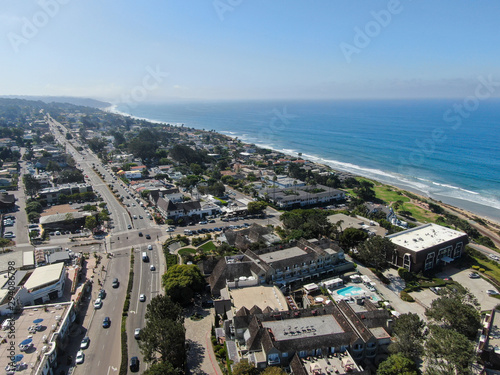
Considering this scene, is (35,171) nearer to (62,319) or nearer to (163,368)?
(62,319)

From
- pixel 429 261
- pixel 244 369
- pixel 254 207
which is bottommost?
pixel 429 261

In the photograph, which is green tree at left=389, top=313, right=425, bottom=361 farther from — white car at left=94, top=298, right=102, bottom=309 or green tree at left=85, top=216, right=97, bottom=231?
green tree at left=85, top=216, right=97, bottom=231

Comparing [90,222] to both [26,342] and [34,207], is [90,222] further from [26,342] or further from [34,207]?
[26,342]

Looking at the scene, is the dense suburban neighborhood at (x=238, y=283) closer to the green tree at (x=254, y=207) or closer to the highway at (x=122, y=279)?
the highway at (x=122, y=279)

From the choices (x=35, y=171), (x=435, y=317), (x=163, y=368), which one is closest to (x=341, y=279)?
(x=435, y=317)

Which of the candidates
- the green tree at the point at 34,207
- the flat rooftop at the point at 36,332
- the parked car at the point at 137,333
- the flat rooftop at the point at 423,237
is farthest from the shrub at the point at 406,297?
the green tree at the point at 34,207

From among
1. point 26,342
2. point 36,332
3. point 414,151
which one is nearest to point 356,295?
point 36,332

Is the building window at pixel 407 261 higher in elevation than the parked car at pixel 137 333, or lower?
higher
